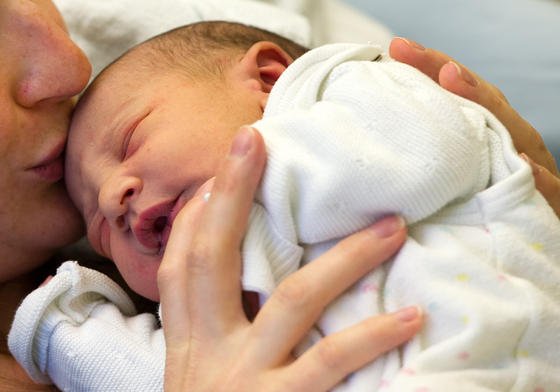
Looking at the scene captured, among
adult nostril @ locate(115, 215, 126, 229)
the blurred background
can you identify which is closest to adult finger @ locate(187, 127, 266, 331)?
adult nostril @ locate(115, 215, 126, 229)

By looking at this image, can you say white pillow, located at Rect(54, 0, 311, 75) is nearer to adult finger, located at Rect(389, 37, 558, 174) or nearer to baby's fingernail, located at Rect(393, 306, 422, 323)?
adult finger, located at Rect(389, 37, 558, 174)

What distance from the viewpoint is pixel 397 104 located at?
0.78m

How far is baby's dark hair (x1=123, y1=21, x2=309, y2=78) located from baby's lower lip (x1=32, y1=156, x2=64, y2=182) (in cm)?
19

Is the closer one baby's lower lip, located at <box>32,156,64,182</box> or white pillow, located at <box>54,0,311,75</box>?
baby's lower lip, located at <box>32,156,64,182</box>

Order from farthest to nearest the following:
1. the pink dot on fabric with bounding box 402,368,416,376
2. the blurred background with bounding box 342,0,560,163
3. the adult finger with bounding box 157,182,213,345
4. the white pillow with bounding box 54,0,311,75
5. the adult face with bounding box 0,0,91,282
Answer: the blurred background with bounding box 342,0,560,163 < the white pillow with bounding box 54,0,311,75 < the adult face with bounding box 0,0,91,282 < the adult finger with bounding box 157,182,213,345 < the pink dot on fabric with bounding box 402,368,416,376

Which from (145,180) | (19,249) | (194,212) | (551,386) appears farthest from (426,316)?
(19,249)

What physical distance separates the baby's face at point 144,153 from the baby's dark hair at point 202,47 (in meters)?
0.03

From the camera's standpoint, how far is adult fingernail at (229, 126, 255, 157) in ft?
2.46

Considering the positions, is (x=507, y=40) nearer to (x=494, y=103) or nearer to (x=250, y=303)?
(x=494, y=103)

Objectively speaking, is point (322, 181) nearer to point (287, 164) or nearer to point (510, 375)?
point (287, 164)

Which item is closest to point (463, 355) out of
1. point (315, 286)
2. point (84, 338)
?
point (315, 286)

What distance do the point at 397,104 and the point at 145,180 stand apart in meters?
0.34

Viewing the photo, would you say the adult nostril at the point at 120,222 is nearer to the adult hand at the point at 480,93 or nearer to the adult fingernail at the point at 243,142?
the adult fingernail at the point at 243,142

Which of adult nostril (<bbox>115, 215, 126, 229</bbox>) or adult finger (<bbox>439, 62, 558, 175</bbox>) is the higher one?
adult finger (<bbox>439, 62, 558, 175</bbox>)
